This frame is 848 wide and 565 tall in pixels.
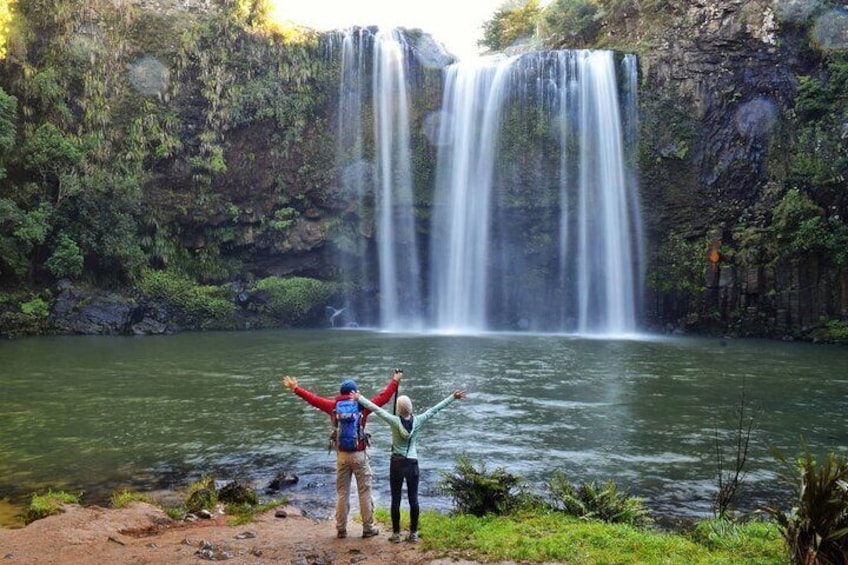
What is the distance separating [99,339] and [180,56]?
16.3m

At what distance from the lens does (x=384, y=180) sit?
117 ft

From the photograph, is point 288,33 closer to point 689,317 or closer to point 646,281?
point 646,281

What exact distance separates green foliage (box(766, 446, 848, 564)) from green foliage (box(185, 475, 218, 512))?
628 centimetres

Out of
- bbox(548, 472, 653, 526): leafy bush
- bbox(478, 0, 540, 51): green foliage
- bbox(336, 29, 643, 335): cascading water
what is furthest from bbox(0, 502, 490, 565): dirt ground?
bbox(478, 0, 540, 51): green foliage

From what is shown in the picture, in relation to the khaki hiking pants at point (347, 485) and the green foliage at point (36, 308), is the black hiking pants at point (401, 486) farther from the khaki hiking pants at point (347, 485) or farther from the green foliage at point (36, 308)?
the green foliage at point (36, 308)

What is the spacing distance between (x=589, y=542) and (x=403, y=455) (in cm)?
204

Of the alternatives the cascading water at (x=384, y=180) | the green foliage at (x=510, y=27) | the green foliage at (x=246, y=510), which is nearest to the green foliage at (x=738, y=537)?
the green foliage at (x=246, y=510)

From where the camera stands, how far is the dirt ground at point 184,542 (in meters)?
6.27

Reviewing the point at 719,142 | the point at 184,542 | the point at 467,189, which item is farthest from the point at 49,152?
the point at 719,142

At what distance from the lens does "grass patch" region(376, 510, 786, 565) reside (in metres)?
5.96

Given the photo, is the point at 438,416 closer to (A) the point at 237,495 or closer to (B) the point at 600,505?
(A) the point at 237,495

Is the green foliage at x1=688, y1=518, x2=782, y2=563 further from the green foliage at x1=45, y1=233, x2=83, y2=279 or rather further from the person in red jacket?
the green foliage at x1=45, y1=233, x2=83, y2=279

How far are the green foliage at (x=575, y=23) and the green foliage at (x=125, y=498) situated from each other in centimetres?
3442

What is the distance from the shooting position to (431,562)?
6141 mm
